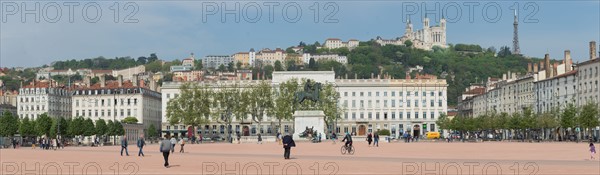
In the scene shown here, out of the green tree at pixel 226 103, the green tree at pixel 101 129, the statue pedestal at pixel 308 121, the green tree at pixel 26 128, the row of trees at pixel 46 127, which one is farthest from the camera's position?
the green tree at pixel 226 103

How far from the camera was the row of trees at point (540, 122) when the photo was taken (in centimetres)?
9612

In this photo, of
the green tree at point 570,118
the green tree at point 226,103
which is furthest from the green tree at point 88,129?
the green tree at point 570,118

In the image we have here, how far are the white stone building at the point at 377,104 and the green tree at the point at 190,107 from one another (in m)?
20.1

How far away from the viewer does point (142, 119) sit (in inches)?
6029

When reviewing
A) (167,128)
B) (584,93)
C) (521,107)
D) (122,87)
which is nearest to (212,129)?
(167,128)

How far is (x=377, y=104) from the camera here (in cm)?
15575

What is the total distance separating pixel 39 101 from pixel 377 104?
2401 inches

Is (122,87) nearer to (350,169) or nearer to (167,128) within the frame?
(167,128)

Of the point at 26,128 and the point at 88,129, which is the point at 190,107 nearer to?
the point at 88,129

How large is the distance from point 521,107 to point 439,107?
17.9m

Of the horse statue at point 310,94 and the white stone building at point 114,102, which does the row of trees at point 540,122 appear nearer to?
the horse statue at point 310,94

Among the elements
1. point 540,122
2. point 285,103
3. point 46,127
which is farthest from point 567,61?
point 46,127

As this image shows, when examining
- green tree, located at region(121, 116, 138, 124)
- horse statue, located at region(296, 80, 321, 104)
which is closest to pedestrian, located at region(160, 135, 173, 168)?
horse statue, located at region(296, 80, 321, 104)

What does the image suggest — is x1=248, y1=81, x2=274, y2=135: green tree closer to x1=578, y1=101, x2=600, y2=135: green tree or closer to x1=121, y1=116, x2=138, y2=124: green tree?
x1=121, y1=116, x2=138, y2=124: green tree
